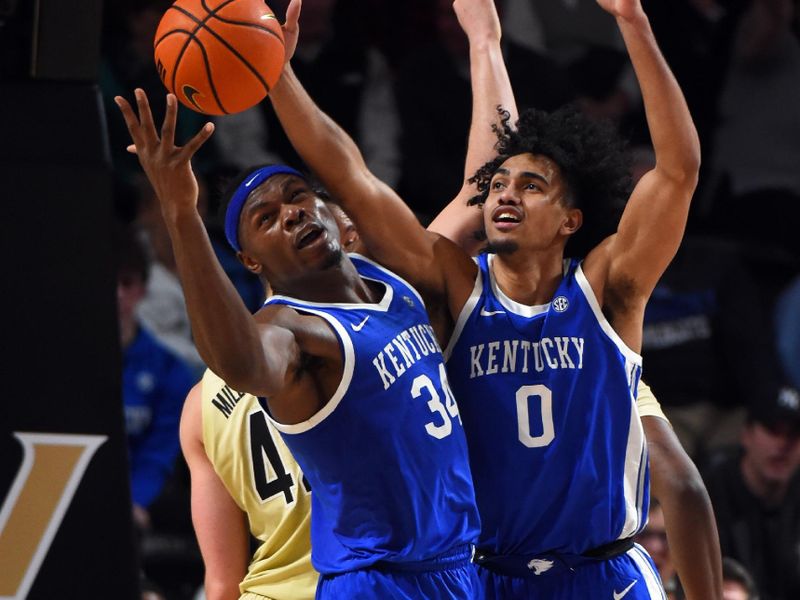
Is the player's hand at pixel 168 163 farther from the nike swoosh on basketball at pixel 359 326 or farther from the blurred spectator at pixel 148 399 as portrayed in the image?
the blurred spectator at pixel 148 399

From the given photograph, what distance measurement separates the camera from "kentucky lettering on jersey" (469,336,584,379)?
4176 millimetres

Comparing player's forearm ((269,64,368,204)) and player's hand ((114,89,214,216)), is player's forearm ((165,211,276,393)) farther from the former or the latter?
player's forearm ((269,64,368,204))

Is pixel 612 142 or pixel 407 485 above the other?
pixel 612 142

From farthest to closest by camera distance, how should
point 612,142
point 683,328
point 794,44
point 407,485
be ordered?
1. point 794,44
2. point 683,328
3. point 612,142
4. point 407,485

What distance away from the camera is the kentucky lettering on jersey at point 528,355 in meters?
4.18

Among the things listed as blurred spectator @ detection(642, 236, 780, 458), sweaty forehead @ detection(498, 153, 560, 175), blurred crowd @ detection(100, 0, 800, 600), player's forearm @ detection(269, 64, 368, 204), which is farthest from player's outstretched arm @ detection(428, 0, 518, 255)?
blurred spectator @ detection(642, 236, 780, 458)

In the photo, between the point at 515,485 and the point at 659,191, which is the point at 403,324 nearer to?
the point at 515,485

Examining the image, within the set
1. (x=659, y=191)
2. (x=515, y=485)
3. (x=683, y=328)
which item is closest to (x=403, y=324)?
(x=515, y=485)

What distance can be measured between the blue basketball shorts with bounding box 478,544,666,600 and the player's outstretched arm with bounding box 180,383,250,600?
2.74ft

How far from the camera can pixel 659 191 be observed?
414 cm


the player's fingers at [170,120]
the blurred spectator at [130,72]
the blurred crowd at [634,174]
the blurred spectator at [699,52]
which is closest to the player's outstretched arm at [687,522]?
the blurred crowd at [634,174]

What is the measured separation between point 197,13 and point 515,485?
157 centimetres

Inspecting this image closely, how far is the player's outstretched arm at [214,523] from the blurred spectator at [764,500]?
3059mm

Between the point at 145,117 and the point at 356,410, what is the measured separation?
102 cm
